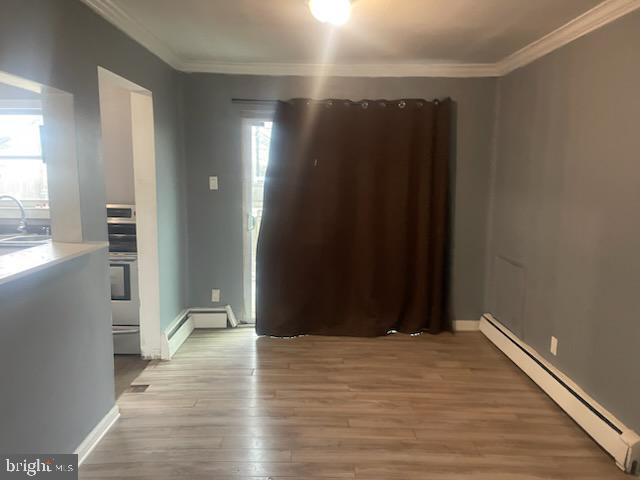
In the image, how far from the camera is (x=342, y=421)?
8.20 feet

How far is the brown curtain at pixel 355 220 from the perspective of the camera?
3641 millimetres

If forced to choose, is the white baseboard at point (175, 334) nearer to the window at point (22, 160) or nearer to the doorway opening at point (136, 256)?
the doorway opening at point (136, 256)

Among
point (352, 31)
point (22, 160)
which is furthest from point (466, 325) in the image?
point (22, 160)

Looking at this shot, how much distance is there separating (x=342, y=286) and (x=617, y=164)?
2180 mm

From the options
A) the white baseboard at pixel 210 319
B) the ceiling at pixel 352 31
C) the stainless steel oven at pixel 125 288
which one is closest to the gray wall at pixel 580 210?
the ceiling at pixel 352 31

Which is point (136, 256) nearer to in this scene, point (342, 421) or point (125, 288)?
point (125, 288)

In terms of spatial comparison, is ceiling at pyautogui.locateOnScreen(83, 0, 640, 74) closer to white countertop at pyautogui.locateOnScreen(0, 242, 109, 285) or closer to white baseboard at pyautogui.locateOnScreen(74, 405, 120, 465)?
white countertop at pyautogui.locateOnScreen(0, 242, 109, 285)

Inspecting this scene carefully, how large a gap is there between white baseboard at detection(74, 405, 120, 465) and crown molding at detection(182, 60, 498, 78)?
262 cm

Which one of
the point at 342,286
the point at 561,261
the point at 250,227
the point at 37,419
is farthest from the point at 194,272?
the point at 561,261

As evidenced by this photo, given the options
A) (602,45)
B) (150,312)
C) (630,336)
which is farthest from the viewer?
(150,312)

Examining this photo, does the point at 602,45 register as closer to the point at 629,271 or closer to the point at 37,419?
the point at 629,271

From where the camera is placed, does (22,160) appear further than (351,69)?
Yes

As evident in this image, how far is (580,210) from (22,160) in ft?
14.1

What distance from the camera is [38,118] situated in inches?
149
